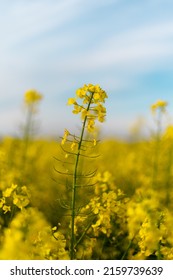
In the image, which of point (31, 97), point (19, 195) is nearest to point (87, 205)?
point (19, 195)

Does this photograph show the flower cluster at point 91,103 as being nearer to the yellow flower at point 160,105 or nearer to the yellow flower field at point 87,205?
the yellow flower field at point 87,205

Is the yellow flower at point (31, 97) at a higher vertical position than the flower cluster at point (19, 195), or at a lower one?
higher

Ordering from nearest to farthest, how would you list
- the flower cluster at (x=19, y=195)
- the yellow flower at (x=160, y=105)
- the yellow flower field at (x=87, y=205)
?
the yellow flower field at (x=87, y=205) → the flower cluster at (x=19, y=195) → the yellow flower at (x=160, y=105)

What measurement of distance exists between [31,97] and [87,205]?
3677 mm

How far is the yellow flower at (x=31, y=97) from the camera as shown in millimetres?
7650

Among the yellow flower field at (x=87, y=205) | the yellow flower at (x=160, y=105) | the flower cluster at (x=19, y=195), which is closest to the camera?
the yellow flower field at (x=87, y=205)

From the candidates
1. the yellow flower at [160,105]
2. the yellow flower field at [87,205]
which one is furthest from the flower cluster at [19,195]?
the yellow flower at [160,105]

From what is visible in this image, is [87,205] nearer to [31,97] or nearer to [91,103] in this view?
[91,103]

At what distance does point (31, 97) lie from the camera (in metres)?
7.73

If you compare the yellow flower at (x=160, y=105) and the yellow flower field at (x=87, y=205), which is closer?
the yellow flower field at (x=87, y=205)
